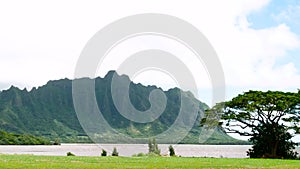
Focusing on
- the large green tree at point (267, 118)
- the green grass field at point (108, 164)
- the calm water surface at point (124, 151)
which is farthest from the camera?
the calm water surface at point (124, 151)

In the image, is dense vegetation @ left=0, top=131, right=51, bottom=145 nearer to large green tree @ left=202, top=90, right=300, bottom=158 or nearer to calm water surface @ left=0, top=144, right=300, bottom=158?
calm water surface @ left=0, top=144, right=300, bottom=158

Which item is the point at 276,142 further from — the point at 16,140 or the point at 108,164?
the point at 16,140

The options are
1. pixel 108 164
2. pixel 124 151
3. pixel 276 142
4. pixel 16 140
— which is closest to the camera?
pixel 108 164

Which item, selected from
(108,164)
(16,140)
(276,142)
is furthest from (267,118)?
(16,140)

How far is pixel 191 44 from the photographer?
189 feet

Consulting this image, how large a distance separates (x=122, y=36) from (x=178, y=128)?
7521cm

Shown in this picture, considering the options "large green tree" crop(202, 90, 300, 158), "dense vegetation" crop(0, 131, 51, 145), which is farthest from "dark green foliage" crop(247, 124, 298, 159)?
"dense vegetation" crop(0, 131, 51, 145)

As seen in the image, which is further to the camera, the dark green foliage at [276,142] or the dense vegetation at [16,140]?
the dense vegetation at [16,140]

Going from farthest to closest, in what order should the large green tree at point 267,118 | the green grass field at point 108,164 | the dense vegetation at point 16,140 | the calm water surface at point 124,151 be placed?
the dense vegetation at point 16,140 → the calm water surface at point 124,151 → the large green tree at point 267,118 → the green grass field at point 108,164

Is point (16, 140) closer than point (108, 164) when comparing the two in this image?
No

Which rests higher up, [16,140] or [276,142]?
[16,140]

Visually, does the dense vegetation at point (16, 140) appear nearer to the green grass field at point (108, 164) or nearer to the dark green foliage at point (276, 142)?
the dark green foliage at point (276, 142)

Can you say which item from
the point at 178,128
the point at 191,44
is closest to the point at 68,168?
the point at 191,44

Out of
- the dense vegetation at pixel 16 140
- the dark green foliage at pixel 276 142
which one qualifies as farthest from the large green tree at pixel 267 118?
the dense vegetation at pixel 16 140
